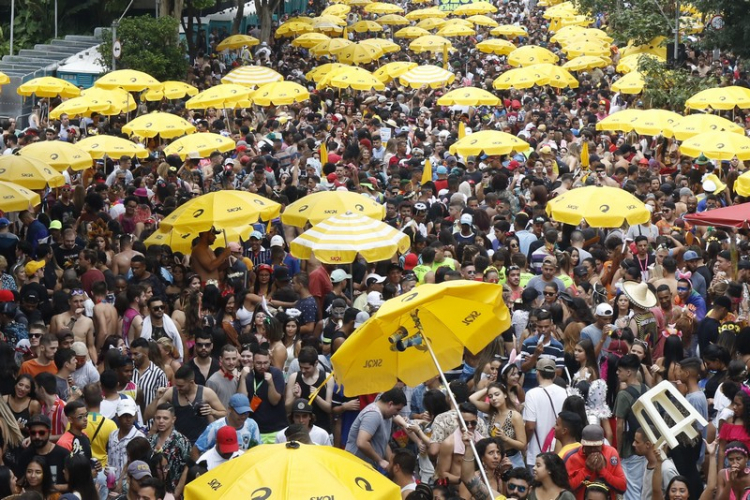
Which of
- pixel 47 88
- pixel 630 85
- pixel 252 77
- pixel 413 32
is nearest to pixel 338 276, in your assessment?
pixel 47 88

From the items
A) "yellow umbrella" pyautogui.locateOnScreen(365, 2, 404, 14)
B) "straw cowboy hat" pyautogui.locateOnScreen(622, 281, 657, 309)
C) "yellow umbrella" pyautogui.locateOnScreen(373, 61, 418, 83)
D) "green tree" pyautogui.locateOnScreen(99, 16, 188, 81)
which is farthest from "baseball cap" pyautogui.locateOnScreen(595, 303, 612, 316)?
"yellow umbrella" pyautogui.locateOnScreen(365, 2, 404, 14)

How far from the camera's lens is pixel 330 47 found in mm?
33281

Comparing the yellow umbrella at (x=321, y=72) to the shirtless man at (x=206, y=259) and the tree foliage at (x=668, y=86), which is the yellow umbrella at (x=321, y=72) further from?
the shirtless man at (x=206, y=259)

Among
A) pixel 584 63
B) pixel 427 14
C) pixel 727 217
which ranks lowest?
pixel 427 14

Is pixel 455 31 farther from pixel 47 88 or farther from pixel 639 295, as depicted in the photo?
pixel 639 295

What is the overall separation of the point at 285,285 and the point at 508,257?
2.46 m

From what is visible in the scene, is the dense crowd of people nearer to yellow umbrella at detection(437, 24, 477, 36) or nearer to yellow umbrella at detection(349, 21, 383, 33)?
yellow umbrella at detection(437, 24, 477, 36)

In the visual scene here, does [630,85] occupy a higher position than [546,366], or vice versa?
[546,366]

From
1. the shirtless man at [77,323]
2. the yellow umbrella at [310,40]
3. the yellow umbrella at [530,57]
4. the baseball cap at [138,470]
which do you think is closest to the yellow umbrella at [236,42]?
the yellow umbrella at [310,40]

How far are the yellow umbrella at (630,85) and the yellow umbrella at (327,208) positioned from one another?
39.3ft

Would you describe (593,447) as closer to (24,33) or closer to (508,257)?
(508,257)

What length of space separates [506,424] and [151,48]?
22.8 m

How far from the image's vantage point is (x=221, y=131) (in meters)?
23.6

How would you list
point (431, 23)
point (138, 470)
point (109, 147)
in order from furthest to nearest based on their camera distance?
point (431, 23) → point (109, 147) → point (138, 470)
